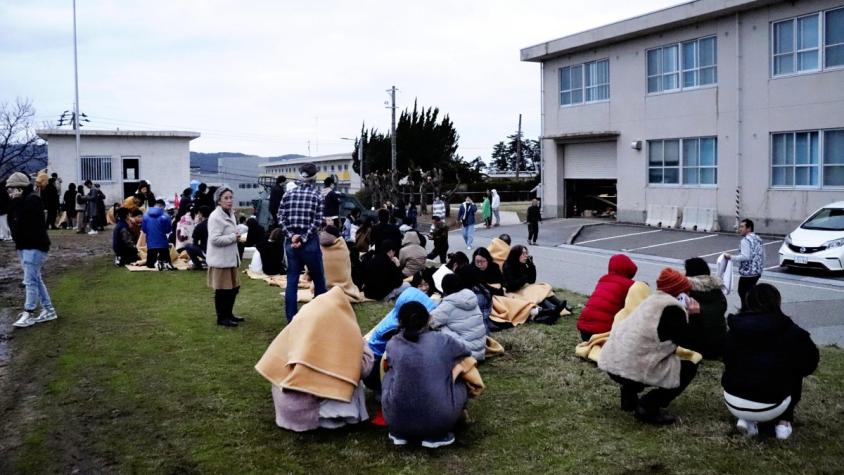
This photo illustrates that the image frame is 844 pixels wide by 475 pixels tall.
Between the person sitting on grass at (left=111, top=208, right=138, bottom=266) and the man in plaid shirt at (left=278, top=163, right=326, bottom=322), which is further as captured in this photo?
the person sitting on grass at (left=111, top=208, right=138, bottom=266)

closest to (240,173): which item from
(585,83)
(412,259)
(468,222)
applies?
(585,83)

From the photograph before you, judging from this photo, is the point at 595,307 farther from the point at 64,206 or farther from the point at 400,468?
the point at 64,206

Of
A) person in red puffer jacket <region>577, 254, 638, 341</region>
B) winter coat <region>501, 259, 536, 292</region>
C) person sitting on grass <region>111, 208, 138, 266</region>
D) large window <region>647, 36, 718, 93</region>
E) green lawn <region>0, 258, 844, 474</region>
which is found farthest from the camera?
large window <region>647, 36, 718, 93</region>

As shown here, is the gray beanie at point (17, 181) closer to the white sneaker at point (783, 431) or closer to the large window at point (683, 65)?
the white sneaker at point (783, 431)

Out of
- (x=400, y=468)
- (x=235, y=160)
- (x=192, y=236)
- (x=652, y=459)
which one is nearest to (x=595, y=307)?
(x=652, y=459)

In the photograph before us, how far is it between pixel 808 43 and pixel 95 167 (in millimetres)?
30389

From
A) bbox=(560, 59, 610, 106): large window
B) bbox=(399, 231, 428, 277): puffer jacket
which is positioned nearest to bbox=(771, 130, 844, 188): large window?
bbox=(560, 59, 610, 106): large window

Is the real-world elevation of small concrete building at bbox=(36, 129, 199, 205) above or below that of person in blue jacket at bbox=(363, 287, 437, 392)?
above

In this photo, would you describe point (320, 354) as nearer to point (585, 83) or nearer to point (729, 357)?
point (729, 357)

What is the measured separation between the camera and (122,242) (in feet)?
56.8

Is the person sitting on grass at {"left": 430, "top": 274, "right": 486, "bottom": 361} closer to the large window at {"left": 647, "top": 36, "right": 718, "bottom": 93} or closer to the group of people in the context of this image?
the group of people

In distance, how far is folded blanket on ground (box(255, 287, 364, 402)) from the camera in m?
5.83

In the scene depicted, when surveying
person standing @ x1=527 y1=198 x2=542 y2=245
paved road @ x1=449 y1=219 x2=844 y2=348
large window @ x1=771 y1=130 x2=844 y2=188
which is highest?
large window @ x1=771 y1=130 x2=844 y2=188

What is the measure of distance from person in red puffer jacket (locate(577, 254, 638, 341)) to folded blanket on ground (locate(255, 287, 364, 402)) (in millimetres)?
3476
